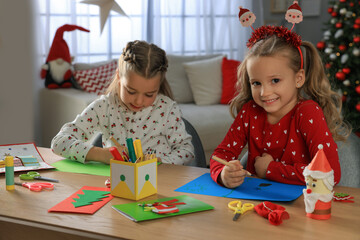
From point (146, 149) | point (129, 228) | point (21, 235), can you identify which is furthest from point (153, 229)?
point (146, 149)

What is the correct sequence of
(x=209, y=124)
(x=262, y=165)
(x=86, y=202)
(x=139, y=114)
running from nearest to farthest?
(x=86, y=202) < (x=262, y=165) < (x=139, y=114) < (x=209, y=124)

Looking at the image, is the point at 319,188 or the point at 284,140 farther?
the point at 284,140

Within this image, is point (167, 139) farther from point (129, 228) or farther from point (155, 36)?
point (155, 36)

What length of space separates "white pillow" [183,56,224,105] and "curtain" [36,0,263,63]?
29.5 inches

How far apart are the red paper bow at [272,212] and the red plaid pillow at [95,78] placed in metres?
2.91

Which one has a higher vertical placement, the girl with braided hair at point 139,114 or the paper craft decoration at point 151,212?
the girl with braided hair at point 139,114

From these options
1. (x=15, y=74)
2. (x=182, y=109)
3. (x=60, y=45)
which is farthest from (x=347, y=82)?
(x=15, y=74)

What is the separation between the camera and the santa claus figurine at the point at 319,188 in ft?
3.54

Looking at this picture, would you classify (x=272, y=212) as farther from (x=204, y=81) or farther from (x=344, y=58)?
(x=344, y=58)

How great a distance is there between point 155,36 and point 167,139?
Result: 3.14 meters

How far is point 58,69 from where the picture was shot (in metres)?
3.99

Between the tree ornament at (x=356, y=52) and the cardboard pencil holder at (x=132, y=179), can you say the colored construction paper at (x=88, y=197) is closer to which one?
the cardboard pencil holder at (x=132, y=179)

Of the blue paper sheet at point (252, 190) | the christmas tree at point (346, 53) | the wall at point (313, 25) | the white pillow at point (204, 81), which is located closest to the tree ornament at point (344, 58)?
the christmas tree at point (346, 53)

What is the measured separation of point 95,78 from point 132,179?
2.87 metres
